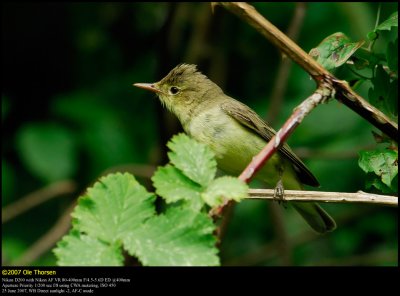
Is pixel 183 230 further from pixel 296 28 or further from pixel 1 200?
pixel 1 200

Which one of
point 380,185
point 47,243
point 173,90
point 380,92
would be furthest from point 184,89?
point 380,185

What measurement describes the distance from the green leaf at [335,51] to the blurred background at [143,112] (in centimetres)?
232

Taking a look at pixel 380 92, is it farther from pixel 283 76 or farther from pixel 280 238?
pixel 280 238

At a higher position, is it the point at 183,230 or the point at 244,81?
the point at 244,81

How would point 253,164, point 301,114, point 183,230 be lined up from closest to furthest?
1. point 183,230
2. point 253,164
3. point 301,114

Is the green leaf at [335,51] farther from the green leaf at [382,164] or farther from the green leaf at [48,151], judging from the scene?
the green leaf at [48,151]

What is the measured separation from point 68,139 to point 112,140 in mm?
328

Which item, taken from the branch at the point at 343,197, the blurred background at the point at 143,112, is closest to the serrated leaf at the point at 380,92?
the branch at the point at 343,197

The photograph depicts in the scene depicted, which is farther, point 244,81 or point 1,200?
point 244,81

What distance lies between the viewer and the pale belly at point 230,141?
3539 mm

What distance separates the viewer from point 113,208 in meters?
1.45

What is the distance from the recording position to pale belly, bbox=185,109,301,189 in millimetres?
3539

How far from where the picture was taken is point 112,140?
5047 mm
